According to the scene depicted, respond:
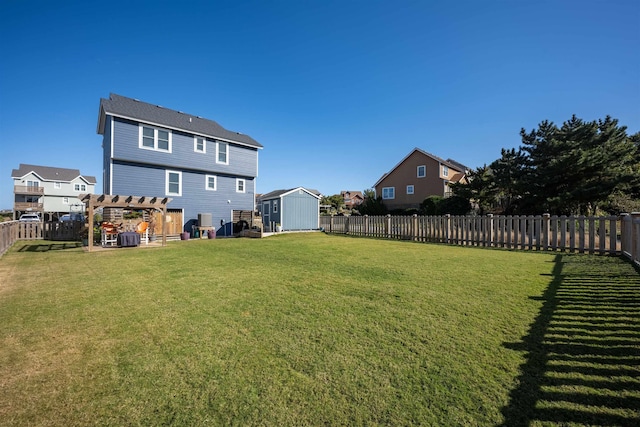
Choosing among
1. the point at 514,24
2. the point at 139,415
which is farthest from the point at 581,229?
the point at 139,415

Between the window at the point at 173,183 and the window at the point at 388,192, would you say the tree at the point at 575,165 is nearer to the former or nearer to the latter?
the window at the point at 388,192

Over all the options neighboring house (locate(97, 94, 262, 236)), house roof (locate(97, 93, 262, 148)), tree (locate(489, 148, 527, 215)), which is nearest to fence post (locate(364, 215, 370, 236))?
neighboring house (locate(97, 94, 262, 236))

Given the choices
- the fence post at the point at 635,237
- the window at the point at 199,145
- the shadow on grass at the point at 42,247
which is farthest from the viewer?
the window at the point at 199,145

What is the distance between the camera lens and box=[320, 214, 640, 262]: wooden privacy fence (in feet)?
27.2

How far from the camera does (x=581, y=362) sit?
Answer: 2451 millimetres

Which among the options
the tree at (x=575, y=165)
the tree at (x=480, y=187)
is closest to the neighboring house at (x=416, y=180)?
the tree at (x=480, y=187)

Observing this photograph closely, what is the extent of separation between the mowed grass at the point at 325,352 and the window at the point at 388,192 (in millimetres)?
29990

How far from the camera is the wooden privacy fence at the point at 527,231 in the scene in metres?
8.29

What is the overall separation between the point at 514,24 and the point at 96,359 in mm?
15326

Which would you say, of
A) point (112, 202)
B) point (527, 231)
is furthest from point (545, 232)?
point (112, 202)

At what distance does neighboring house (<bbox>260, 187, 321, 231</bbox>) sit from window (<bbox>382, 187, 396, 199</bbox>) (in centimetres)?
1238

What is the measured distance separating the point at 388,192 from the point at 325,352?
3461 centimetres

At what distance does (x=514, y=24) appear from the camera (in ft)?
33.4

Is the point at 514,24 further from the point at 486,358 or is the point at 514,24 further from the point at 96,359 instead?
the point at 96,359
